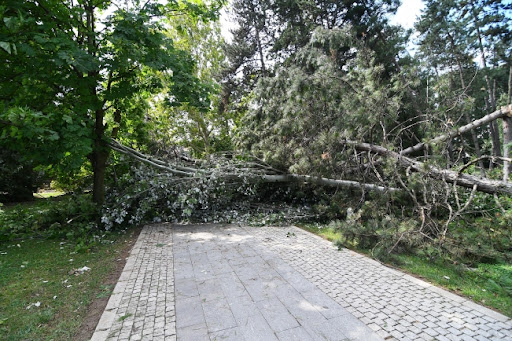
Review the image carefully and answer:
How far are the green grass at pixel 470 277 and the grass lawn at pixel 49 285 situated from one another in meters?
4.56

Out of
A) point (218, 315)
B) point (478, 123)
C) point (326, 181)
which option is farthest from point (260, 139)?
point (218, 315)

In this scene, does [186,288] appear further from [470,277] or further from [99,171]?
[99,171]

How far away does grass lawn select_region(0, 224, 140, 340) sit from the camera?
291 cm

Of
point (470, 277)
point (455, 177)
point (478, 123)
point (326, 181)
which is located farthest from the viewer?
point (326, 181)

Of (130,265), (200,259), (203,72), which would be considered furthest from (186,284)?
(203,72)

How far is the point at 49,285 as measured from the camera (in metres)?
3.91

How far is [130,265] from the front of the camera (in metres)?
4.55

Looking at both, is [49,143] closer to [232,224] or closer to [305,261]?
[232,224]

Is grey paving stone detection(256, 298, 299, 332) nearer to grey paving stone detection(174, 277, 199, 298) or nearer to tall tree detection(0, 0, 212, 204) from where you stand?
grey paving stone detection(174, 277, 199, 298)

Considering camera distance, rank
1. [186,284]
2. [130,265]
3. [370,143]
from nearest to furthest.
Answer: [186,284] < [130,265] < [370,143]

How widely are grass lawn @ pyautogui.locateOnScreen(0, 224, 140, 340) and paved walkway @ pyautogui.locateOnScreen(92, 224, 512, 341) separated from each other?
0.38 m

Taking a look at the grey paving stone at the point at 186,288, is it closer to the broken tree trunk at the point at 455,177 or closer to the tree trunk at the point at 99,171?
the broken tree trunk at the point at 455,177

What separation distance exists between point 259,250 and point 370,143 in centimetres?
373

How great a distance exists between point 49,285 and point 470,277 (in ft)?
20.1
